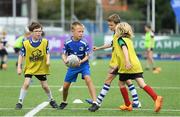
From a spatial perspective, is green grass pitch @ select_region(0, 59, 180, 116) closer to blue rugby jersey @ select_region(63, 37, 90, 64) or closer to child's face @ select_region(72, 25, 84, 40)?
blue rugby jersey @ select_region(63, 37, 90, 64)

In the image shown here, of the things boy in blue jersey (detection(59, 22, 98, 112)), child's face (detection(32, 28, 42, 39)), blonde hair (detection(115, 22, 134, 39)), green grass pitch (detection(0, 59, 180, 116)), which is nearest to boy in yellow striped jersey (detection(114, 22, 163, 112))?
blonde hair (detection(115, 22, 134, 39))

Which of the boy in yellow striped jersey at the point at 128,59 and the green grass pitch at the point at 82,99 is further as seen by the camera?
the boy in yellow striped jersey at the point at 128,59

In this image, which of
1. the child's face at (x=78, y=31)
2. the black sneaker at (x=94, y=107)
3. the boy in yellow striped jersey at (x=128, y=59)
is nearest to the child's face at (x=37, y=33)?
the child's face at (x=78, y=31)

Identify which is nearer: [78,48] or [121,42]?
[121,42]

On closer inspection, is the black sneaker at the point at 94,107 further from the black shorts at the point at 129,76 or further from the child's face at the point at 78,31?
the child's face at the point at 78,31

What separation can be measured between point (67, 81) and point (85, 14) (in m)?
86.1

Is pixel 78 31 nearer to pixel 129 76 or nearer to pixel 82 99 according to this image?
pixel 129 76

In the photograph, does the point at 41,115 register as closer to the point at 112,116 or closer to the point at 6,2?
the point at 112,116

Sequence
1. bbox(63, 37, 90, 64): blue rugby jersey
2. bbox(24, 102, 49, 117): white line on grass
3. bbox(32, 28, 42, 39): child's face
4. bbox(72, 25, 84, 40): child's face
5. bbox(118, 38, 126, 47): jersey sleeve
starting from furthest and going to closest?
bbox(32, 28, 42, 39): child's face → bbox(63, 37, 90, 64): blue rugby jersey → bbox(72, 25, 84, 40): child's face → bbox(118, 38, 126, 47): jersey sleeve → bbox(24, 102, 49, 117): white line on grass

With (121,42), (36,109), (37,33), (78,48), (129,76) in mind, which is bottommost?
(36,109)

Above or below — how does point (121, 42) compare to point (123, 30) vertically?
below

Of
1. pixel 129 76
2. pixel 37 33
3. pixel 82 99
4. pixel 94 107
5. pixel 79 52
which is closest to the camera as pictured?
pixel 94 107

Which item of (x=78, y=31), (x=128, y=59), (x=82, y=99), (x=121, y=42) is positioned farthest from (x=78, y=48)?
(x=82, y=99)

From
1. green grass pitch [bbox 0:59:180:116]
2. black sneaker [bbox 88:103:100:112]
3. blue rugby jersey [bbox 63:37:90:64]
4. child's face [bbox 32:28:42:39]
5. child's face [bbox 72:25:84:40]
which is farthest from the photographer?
child's face [bbox 32:28:42:39]
